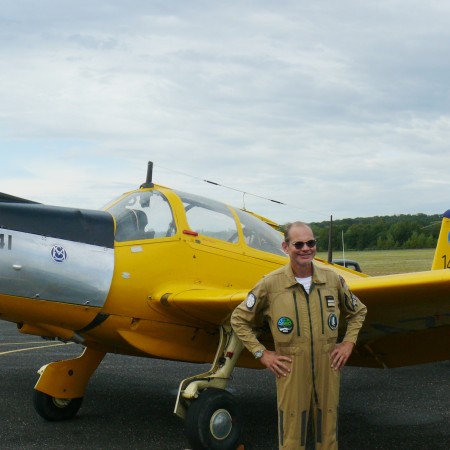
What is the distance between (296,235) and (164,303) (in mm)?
2290

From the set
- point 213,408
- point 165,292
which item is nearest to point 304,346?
point 213,408

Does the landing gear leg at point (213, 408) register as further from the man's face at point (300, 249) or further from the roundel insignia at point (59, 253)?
the man's face at point (300, 249)

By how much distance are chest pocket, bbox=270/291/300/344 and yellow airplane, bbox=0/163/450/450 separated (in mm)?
1341

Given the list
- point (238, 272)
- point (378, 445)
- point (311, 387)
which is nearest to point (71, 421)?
point (238, 272)

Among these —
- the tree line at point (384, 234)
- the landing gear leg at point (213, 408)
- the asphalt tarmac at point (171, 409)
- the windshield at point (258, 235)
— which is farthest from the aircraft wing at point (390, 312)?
the tree line at point (384, 234)

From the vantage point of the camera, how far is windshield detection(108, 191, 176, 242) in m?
6.16

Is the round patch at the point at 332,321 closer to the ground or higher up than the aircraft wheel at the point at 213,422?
higher up

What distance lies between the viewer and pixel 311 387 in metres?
4.00

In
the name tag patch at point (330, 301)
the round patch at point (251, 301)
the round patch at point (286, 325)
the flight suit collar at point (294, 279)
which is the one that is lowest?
the round patch at point (286, 325)

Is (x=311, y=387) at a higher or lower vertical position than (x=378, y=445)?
higher

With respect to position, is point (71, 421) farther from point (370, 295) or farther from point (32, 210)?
point (370, 295)

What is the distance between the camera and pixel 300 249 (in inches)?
158

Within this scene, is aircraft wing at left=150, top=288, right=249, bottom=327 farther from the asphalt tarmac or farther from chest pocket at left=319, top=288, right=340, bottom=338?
chest pocket at left=319, top=288, right=340, bottom=338

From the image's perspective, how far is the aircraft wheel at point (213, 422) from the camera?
212 inches
